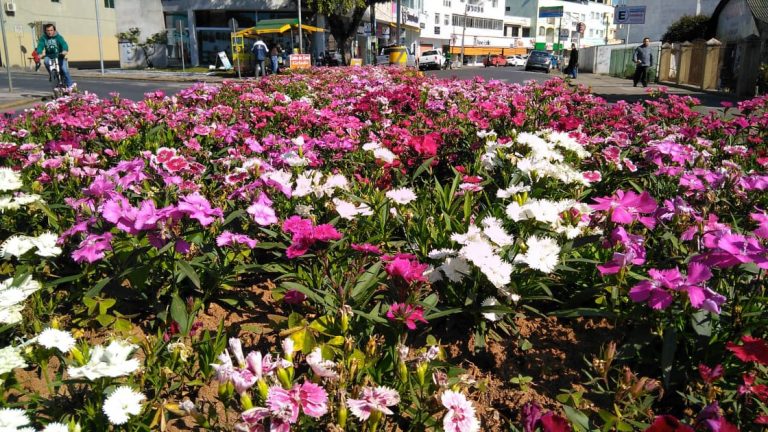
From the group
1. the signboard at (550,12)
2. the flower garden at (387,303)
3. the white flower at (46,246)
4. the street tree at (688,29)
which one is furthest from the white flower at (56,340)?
the signboard at (550,12)

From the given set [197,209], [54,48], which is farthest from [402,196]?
[54,48]

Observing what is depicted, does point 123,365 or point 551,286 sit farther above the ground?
point 123,365

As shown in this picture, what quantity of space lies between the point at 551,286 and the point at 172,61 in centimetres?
4249

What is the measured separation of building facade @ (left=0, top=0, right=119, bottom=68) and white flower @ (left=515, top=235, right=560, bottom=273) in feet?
132

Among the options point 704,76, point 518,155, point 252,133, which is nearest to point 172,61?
point 704,76

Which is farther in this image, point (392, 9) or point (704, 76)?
point (392, 9)

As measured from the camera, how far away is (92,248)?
2.02 meters

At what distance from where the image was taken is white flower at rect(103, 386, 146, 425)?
1342mm

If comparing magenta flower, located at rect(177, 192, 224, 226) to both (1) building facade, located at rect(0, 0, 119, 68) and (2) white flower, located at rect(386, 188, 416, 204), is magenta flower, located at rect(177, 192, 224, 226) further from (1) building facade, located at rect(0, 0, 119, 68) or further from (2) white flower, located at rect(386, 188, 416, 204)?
(1) building facade, located at rect(0, 0, 119, 68)

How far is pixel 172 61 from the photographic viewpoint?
4028 cm

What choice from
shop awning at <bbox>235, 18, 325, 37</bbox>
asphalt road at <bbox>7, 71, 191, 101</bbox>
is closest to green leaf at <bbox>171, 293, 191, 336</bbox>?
asphalt road at <bbox>7, 71, 191, 101</bbox>

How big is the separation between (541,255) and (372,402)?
0.88 m

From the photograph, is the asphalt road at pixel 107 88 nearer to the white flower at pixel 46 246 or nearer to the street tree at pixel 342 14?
the street tree at pixel 342 14

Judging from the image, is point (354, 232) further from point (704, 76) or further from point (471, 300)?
point (704, 76)
